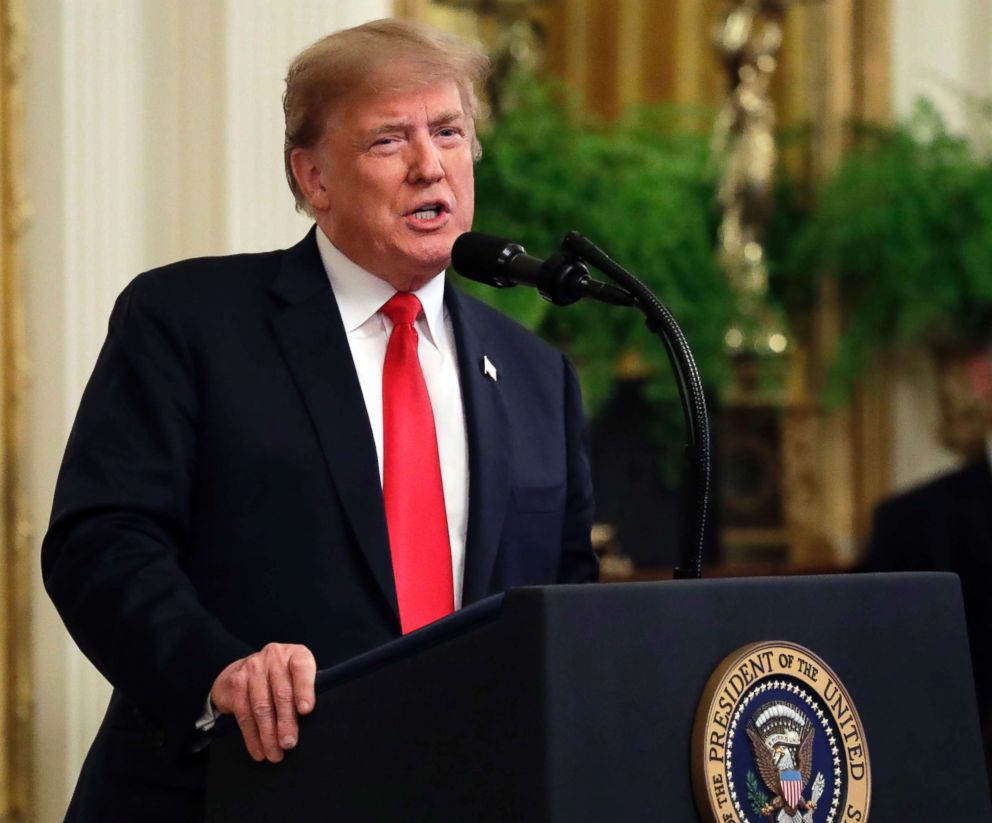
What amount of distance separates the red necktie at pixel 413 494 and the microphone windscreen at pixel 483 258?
10.9 inches

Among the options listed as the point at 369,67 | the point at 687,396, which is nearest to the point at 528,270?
the point at 687,396

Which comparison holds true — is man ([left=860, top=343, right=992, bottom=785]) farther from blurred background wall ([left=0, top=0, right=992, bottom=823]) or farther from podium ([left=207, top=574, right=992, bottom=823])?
podium ([left=207, top=574, right=992, bottom=823])

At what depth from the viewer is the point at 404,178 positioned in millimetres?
2297

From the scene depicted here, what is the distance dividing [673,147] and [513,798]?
4.98 m

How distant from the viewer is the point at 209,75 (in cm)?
359

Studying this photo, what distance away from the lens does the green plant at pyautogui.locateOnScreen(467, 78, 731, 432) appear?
17.3ft

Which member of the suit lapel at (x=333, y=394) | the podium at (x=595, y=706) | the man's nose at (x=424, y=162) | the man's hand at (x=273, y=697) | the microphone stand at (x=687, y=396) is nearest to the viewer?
the podium at (x=595, y=706)

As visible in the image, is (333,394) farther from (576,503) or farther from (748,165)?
(748,165)

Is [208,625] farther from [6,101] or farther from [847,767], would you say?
[6,101]

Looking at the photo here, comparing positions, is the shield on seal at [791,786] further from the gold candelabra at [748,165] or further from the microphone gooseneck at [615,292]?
the gold candelabra at [748,165]

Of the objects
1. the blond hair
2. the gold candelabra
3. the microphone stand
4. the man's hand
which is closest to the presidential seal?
the microphone stand

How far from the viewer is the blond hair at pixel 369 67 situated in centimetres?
231

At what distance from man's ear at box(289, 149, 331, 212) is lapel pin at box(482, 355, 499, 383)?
31 centimetres

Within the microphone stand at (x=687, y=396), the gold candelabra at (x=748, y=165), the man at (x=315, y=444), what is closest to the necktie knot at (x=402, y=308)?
the man at (x=315, y=444)
